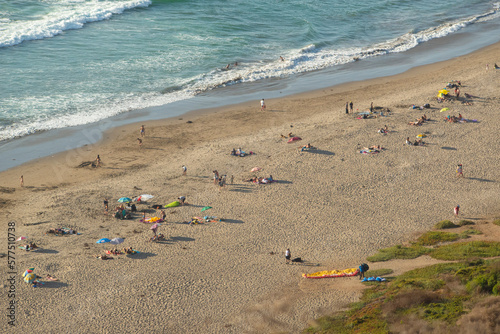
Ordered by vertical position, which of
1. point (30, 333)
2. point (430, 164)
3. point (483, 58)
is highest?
point (483, 58)

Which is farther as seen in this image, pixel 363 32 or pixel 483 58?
pixel 363 32

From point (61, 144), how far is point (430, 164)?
30.0m

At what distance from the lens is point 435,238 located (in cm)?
2742

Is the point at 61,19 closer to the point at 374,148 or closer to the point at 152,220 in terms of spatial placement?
the point at 152,220

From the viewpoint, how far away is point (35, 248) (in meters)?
27.6

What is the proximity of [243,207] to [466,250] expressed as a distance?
1376 cm

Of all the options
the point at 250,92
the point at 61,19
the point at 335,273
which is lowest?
the point at 335,273

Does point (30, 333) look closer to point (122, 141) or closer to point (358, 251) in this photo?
point (358, 251)

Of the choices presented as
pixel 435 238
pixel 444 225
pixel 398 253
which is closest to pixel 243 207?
pixel 398 253

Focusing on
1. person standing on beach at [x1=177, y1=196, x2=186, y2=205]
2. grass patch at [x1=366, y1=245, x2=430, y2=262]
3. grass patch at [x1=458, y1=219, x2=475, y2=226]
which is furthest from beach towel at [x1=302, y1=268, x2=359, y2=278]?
person standing on beach at [x1=177, y1=196, x2=186, y2=205]

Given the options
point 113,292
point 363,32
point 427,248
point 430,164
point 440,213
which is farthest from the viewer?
point 363,32

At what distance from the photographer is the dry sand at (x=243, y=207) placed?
2347cm

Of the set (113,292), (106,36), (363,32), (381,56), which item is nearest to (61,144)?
(113,292)

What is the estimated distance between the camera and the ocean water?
158 feet
